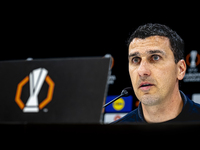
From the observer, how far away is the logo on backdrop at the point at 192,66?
246 cm

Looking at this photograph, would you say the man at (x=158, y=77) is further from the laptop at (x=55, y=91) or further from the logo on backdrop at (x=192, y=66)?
the laptop at (x=55, y=91)

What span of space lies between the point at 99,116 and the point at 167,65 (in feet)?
3.76

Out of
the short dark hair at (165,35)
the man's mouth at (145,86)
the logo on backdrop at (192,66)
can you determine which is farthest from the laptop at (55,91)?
the logo on backdrop at (192,66)

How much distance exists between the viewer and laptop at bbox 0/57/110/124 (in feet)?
2.37

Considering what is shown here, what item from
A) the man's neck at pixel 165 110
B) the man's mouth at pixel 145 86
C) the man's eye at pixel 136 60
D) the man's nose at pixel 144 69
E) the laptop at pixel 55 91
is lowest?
the man's neck at pixel 165 110

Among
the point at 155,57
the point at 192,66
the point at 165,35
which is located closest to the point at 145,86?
the point at 155,57

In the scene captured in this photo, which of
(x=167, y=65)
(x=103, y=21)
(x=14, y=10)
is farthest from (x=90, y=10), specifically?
Result: (x=167, y=65)

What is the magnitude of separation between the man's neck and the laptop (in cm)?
106

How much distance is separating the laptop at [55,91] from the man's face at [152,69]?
857 millimetres

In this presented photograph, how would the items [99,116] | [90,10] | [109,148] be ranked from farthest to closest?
[90,10] → [99,116] → [109,148]

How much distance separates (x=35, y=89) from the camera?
792 millimetres

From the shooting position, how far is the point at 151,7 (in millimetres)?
2832

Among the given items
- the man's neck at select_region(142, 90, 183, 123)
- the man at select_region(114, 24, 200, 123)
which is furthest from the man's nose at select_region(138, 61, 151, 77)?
the man's neck at select_region(142, 90, 183, 123)

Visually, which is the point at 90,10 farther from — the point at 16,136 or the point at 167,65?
the point at 16,136
